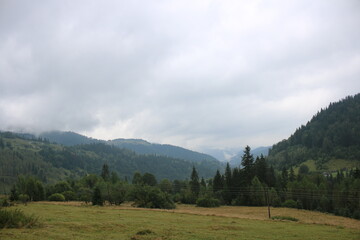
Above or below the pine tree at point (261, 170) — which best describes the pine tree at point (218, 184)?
below

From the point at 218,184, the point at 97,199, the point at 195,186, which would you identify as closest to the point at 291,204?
the point at 218,184

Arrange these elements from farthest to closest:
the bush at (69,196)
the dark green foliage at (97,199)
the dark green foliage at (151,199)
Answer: the bush at (69,196) → the dark green foliage at (151,199) → the dark green foliage at (97,199)

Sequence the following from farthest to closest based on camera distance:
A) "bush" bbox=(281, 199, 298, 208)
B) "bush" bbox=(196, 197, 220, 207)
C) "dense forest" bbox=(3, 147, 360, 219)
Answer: "bush" bbox=(196, 197, 220, 207) < "bush" bbox=(281, 199, 298, 208) < "dense forest" bbox=(3, 147, 360, 219)

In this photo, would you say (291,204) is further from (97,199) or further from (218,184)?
(97,199)

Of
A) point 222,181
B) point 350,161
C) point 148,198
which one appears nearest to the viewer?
point 148,198

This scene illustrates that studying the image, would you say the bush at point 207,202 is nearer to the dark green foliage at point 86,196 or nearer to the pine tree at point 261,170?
the pine tree at point 261,170

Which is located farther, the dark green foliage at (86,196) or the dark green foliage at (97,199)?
the dark green foliage at (86,196)

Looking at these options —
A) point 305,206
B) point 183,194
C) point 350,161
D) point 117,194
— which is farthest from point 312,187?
point 350,161

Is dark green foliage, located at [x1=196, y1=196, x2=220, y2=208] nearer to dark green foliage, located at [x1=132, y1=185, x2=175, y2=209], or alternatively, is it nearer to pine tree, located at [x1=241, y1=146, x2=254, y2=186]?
dark green foliage, located at [x1=132, y1=185, x2=175, y2=209]

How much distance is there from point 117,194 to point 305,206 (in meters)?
61.9

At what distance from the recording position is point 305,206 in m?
90.3

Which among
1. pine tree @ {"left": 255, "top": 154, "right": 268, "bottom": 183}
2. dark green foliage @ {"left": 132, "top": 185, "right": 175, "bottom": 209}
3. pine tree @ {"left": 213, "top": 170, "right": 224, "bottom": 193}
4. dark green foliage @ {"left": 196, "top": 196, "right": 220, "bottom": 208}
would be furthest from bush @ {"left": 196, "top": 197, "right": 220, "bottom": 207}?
pine tree @ {"left": 255, "top": 154, "right": 268, "bottom": 183}

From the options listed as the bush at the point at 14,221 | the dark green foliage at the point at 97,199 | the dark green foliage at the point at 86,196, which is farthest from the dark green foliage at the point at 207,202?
the bush at the point at 14,221

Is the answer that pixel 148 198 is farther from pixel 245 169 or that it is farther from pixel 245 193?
pixel 245 169
